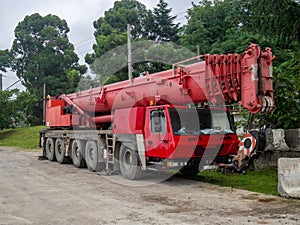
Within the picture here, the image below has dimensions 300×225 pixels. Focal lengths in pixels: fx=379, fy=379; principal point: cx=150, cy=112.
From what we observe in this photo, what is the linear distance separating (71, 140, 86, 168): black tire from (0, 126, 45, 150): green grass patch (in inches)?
584

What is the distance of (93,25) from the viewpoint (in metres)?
42.9

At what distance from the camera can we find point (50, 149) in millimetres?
18000

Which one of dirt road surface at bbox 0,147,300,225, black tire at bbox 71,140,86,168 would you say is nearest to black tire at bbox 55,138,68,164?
black tire at bbox 71,140,86,168

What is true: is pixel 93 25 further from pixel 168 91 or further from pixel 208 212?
pixel 208 212

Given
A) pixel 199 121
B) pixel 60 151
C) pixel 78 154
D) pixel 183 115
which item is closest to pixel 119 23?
pixel 60 151

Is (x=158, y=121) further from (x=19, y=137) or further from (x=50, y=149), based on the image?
(x=19, y=137)

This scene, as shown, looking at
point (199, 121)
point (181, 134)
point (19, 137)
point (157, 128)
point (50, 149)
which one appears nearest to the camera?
point (181, 134)

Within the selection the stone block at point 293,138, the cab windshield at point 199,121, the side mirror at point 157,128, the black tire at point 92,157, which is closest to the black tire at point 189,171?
the cab windshield at point 199,121

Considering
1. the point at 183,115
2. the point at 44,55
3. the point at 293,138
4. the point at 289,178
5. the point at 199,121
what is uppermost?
the point at 44,55

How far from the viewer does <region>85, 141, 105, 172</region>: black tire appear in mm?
13273

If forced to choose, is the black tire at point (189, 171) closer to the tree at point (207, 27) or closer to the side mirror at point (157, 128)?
the side mirror at point (157, 128)

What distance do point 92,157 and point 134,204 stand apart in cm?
591

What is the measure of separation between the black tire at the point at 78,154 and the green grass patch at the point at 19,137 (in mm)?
14844

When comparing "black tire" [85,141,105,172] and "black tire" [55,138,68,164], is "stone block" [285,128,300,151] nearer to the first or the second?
"black tire" [85,141,105,172]
